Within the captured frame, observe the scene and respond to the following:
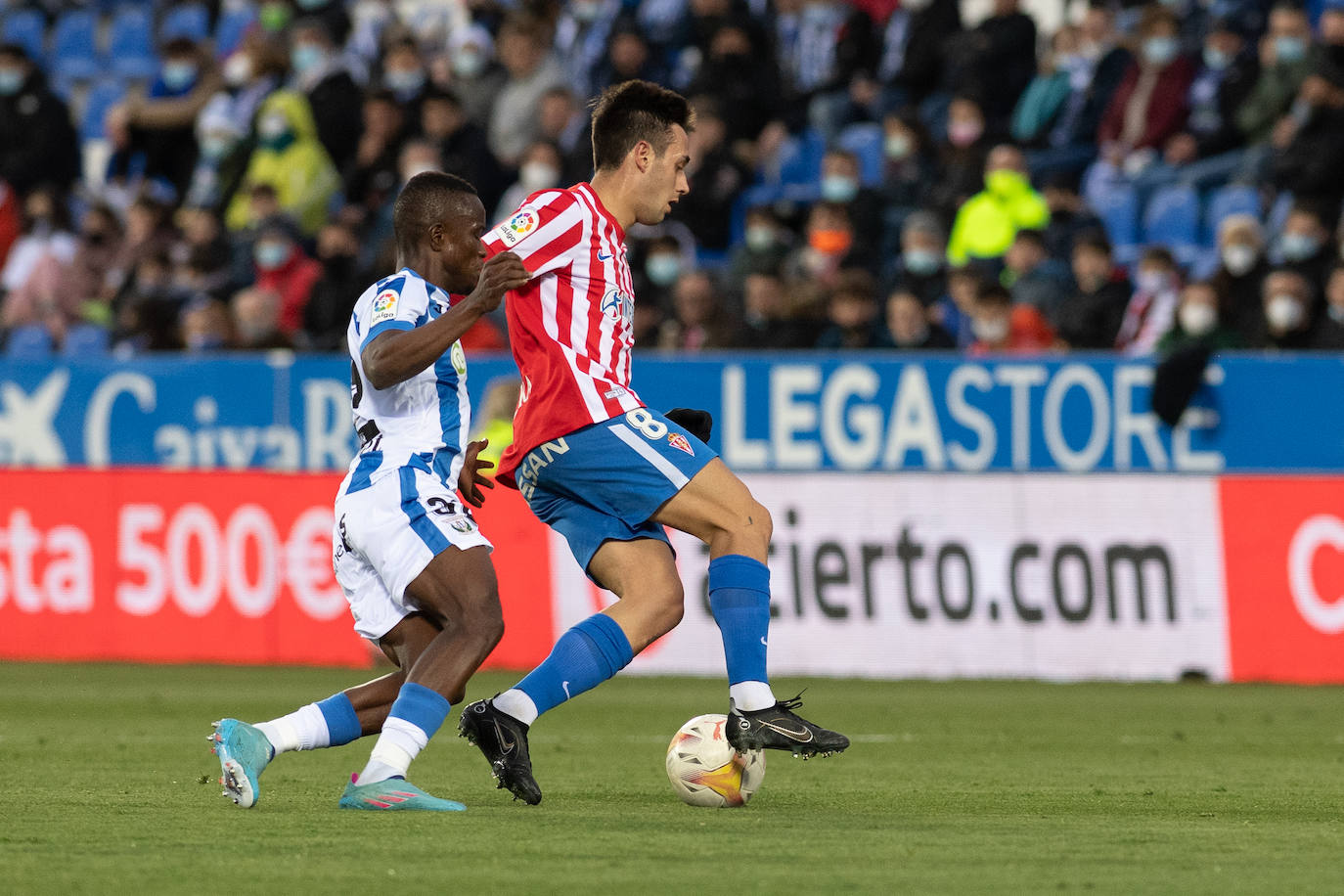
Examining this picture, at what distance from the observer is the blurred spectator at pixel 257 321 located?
17.5 meters

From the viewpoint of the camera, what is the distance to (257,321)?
17.7 m

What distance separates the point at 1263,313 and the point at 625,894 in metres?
11.0

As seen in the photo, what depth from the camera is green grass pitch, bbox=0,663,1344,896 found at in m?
5.32

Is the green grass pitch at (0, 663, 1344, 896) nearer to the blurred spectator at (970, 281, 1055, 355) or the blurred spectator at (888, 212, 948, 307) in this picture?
the blurred spectator at (970, 281, 1055, 355)

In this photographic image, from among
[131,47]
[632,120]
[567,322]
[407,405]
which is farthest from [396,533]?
[131,47]

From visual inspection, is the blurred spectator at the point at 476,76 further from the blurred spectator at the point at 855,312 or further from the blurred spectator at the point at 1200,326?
the blurred spectator at the point at 1200,326

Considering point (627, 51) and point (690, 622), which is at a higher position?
point (627, 51)

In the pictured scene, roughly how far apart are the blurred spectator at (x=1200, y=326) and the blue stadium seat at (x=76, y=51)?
523 inches

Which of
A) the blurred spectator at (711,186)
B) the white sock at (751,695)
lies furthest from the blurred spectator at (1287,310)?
the white sock at (751,695)

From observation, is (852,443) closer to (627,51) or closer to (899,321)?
(899,321)

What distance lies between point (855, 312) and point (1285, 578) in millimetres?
4048

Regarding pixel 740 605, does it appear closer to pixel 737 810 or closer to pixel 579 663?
pixel 579 663

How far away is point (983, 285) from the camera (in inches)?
607

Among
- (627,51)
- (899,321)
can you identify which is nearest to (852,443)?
(899,321)
